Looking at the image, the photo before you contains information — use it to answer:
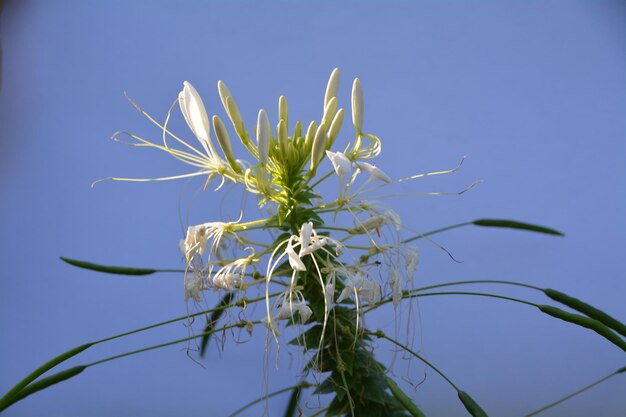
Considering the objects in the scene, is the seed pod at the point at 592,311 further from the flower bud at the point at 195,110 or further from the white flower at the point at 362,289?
the flower bud at the point at 195,110

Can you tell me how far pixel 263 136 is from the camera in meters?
0.71

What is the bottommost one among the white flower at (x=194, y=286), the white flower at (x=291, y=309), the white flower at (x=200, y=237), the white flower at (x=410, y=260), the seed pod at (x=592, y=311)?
the seed pod at (x=592, y=311)

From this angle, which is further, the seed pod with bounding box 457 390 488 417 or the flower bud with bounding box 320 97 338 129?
the flower bud with bounding box 320 97 338 129

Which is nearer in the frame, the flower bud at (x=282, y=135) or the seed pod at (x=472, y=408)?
the seed pod at (x=472, y=408)

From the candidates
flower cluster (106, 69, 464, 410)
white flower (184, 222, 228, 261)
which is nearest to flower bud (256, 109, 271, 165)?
flower cluster (106, 69, 464, 410)

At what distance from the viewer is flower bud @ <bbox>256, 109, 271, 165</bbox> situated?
702 millimetres

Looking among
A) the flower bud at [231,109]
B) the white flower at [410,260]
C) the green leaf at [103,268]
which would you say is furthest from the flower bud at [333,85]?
the green leaf at [103,268]

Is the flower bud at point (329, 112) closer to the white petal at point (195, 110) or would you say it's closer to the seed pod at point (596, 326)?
the white petal at point (195, 110)

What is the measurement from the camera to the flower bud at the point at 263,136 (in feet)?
2.30

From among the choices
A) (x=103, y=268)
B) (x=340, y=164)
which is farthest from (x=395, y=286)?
(x=103, y=268)

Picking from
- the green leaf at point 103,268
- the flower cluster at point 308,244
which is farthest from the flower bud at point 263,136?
the green leaf at point 103,268

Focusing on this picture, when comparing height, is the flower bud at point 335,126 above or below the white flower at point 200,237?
above

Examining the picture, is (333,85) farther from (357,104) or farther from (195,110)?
(195,110)

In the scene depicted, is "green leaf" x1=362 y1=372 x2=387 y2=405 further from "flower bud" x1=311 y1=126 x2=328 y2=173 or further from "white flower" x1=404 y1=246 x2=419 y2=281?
"flower bud" x1=311 y1=126 x2=328 y2=173
